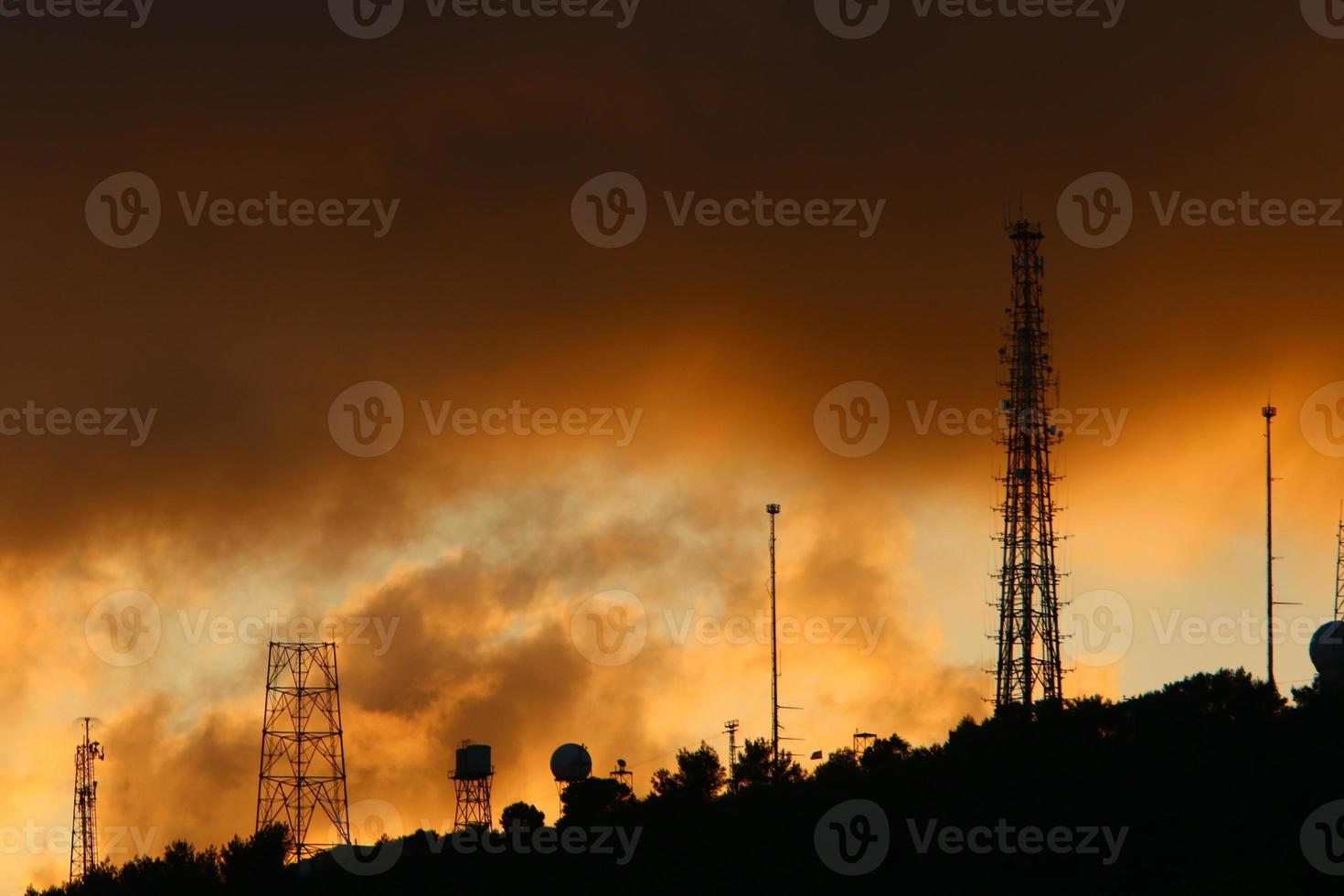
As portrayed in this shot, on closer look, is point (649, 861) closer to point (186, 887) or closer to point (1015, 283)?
point (186, 887)

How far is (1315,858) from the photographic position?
3590 inches

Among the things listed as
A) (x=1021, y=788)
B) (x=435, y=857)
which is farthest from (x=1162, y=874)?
(x=435, y=857)

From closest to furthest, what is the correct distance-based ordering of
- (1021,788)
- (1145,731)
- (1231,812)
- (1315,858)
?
(1315,858)
(1231,812)
(1021,788)
(1145,731)

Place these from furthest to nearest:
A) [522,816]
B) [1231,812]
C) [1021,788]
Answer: [522,816], [1021,788], [1231,812]

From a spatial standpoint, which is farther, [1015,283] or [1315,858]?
[1015,283]

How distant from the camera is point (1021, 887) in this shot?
3752 inches

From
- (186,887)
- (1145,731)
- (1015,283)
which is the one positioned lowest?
(186,887)

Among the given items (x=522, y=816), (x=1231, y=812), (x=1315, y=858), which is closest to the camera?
(x=1315, y=858)

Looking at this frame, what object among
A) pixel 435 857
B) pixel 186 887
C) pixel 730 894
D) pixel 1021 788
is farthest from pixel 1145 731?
pixel 186 887

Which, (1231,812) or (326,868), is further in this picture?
(326,868)

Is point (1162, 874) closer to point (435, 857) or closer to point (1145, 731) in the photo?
point (1145, 731)

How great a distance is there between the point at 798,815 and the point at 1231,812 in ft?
75.1

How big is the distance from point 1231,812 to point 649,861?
1130 inches

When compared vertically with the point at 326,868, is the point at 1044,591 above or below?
above
